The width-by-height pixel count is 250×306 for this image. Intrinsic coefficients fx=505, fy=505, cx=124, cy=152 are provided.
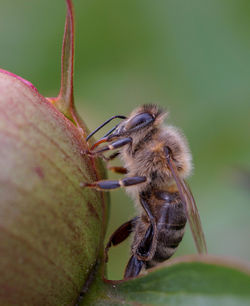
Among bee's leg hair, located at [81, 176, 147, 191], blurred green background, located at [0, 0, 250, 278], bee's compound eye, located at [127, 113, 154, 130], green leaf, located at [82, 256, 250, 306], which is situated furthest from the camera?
blurred green background, located at [0, 0, 250, 278]

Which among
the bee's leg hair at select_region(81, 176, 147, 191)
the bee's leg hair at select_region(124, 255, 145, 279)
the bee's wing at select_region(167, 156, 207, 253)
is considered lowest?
the bee's leg hair at select_region(124, 255, 145, 279)

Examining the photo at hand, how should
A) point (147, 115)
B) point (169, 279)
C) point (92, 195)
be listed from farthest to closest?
point (147, 115) → point (92, 195) → point (169, 279)

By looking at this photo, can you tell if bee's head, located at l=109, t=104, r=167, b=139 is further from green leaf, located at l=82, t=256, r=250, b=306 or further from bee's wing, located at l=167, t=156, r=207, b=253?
green leaf, located at l=82, t=256, r=250, b=306

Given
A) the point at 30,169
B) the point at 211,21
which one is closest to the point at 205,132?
the point at 211,21

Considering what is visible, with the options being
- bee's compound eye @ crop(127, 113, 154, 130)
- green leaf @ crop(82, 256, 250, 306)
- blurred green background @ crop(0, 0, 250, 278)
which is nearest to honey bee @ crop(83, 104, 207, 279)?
bee's compound eye @ crop(127, 113, 154, 130)

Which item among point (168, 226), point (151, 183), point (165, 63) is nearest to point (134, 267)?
point (168, 226)

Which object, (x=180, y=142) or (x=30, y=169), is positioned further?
(x=180, y=142)

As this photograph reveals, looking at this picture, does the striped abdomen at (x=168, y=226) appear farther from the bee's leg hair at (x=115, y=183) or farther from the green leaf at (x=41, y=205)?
the green leaf at (x=41, y=205)

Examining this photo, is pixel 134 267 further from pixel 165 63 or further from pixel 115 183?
pixel 165 63

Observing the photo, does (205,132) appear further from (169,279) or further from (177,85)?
(169,279)
